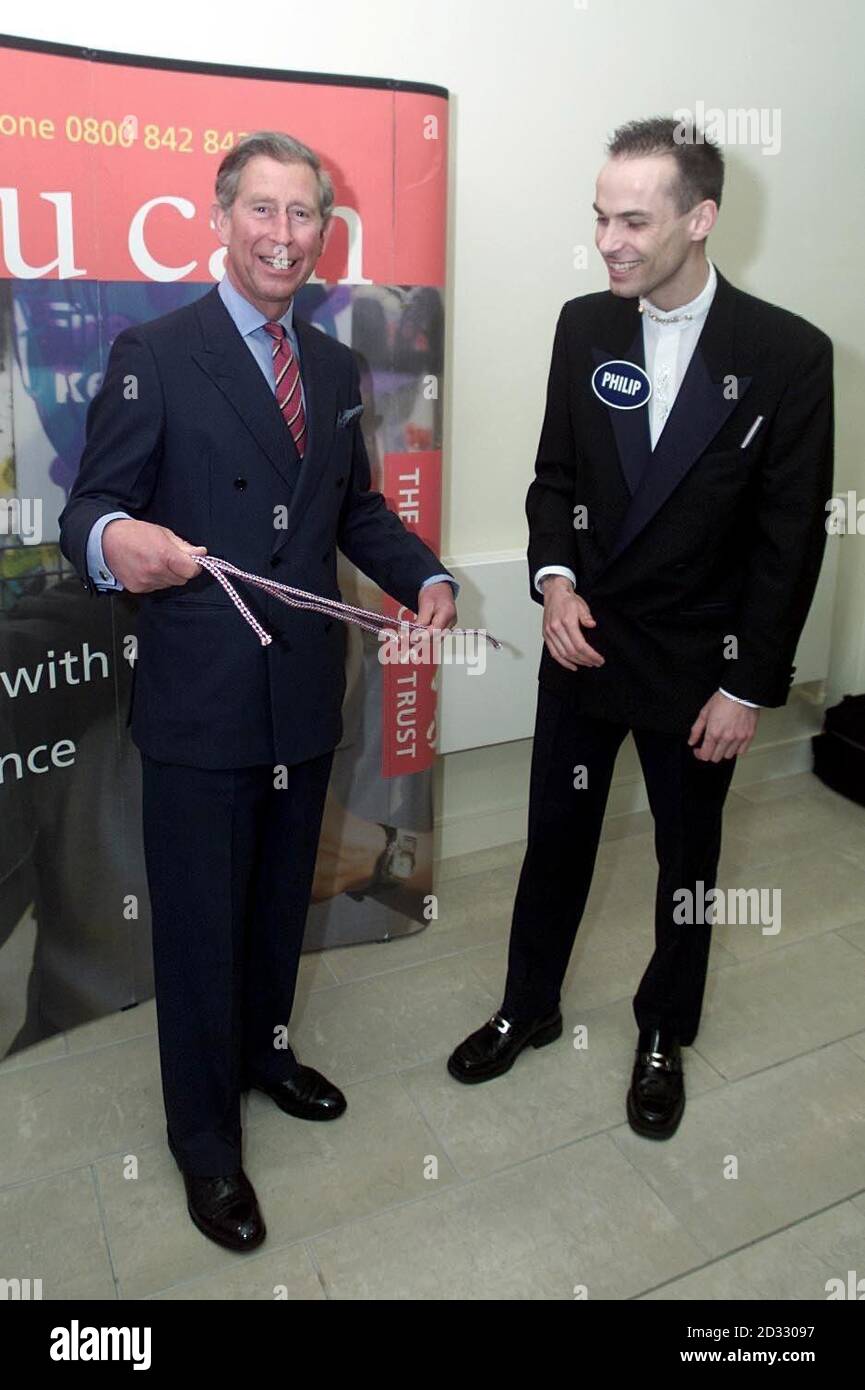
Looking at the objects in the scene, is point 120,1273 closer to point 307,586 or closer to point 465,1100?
point 465,1100

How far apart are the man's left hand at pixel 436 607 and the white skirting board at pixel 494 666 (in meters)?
0.91

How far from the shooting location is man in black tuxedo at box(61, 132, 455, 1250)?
5.66 feet

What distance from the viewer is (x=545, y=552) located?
7.18 ft

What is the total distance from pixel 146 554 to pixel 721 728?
3.43ft

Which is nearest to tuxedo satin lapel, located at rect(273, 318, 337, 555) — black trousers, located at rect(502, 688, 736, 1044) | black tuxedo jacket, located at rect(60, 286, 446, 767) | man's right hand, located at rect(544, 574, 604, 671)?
black tuxedo jacket, located at rect(60, 286, 446, 767)

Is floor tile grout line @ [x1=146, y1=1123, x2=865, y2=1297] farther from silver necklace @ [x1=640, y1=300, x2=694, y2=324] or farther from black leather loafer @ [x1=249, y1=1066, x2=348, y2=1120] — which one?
silver necklace @ [x1=640, y1=300, x2=694, y2=324]

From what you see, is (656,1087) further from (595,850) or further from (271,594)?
(271,594)

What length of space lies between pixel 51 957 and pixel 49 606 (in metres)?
0.75

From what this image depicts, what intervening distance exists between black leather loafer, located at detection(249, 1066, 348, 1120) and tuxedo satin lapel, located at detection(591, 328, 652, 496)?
1274mm

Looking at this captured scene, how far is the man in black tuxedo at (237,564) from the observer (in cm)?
172

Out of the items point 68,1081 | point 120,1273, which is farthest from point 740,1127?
point 68,1081

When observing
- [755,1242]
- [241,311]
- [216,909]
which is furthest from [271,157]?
[755,1242]

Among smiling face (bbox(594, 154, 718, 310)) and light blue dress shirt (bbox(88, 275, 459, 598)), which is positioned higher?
smiling face (bbox(594, 154, 718, 310))

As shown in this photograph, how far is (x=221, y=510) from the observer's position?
1771mm
